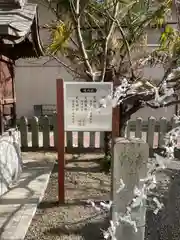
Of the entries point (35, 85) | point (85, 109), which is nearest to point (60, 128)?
point (85, 109)

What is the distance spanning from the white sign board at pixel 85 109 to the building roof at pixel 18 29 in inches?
42.1

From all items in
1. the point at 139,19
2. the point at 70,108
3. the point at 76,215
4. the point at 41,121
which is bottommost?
the point at 76,215

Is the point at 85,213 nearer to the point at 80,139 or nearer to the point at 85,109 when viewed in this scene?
the point at 85,109

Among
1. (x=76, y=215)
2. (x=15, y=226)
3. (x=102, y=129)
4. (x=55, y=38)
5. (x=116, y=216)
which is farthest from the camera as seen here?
(x=55, y=38)

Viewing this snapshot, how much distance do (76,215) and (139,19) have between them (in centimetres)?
419

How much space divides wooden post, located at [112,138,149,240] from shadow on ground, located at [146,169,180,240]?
0.53 m

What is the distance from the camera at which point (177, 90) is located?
565cm

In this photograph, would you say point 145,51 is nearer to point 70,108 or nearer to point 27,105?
point 70,108

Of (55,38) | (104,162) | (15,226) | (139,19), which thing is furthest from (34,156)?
(139,19)

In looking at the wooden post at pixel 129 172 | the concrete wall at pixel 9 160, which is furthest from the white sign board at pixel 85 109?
the concrete wall at pixel 9 160

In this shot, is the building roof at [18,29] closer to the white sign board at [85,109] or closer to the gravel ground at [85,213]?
the white sign board at [85,109]

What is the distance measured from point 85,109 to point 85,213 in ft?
5.32

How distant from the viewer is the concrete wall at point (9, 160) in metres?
4.82

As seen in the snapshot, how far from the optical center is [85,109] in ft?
14.3
